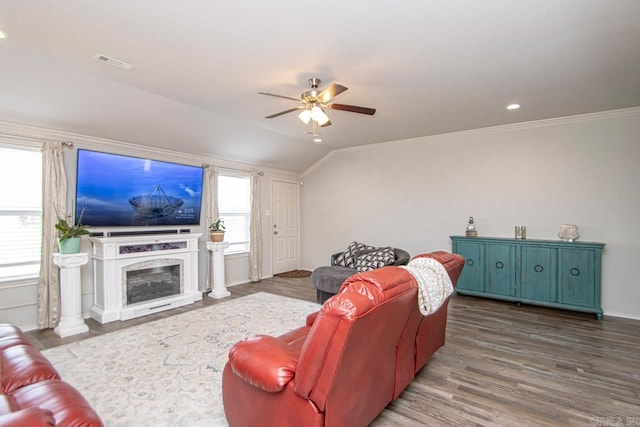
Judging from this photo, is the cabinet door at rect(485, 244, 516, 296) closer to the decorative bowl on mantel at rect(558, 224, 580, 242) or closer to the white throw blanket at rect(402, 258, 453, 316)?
the decorative bowl on mantel at rect(558, 224, 580, 242)

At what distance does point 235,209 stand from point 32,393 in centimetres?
479

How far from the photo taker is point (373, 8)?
211 centimetres

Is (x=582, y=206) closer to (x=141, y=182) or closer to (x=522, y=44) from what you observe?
(x=522, y=44)

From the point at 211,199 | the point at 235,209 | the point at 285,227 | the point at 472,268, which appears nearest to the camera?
the point at 472,268

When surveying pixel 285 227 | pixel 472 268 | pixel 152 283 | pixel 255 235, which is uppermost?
pixel 285 227

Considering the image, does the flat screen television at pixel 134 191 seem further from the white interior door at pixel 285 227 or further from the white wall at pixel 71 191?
the white interior door at pixel 285 227

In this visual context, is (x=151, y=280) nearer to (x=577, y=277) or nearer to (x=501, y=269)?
(x=501, y=269)

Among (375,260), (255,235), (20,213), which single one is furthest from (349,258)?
(20,213)

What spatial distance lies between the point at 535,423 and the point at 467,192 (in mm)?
3836

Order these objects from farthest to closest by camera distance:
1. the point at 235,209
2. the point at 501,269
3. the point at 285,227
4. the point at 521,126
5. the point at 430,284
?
the point at 285,227, the point at 235,209, the point at 521,126, the point at 501,269, the point at 430,284

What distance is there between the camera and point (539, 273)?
439 cm

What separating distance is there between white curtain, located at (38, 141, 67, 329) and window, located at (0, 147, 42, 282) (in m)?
0.11

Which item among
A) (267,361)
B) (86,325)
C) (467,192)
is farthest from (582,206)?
(86,325)

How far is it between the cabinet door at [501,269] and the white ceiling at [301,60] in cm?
195
